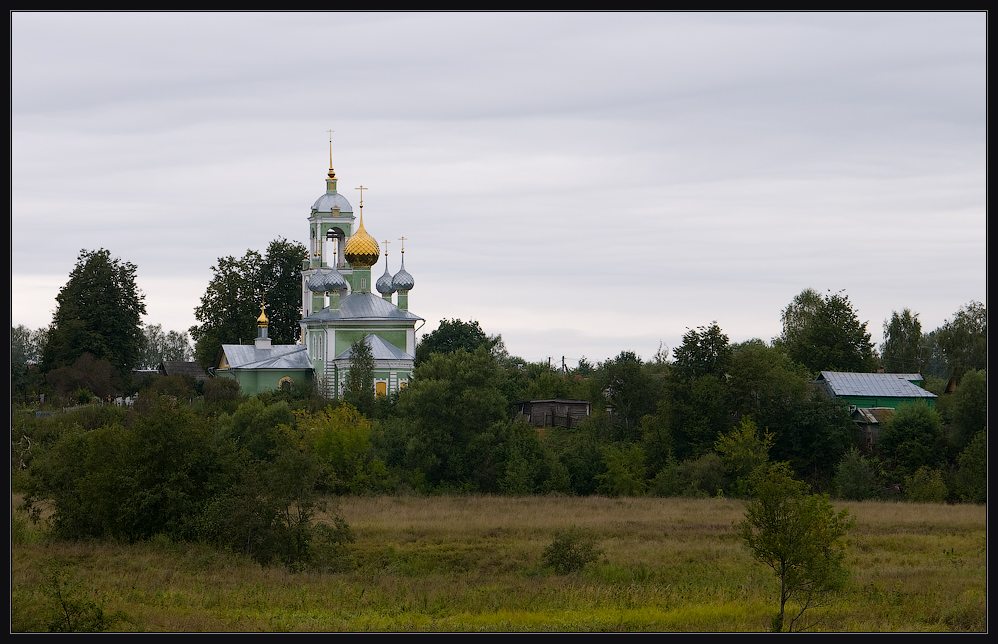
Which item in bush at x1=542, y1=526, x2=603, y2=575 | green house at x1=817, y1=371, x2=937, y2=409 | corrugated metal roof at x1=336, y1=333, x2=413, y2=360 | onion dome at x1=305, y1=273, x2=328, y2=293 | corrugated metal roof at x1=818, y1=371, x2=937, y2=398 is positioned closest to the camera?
bush at x1=542, y1=526, x2=603, y2=575

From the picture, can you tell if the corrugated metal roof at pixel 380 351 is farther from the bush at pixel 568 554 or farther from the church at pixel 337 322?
the bush at pixel 568 554

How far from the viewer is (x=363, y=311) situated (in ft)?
183

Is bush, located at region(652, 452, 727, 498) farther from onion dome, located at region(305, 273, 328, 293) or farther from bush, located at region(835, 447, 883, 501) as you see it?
onion dome, located at region(305, 273, 328, 293)

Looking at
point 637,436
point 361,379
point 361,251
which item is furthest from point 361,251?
point 637,436

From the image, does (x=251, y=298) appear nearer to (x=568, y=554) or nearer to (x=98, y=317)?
(x=98, y=317)

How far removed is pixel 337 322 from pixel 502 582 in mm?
34845

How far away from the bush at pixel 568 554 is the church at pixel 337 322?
28253mm

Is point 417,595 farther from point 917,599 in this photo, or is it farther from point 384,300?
point 384,300

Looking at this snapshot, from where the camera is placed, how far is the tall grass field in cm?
1603

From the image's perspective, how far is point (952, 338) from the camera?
Result: 61.3 metres

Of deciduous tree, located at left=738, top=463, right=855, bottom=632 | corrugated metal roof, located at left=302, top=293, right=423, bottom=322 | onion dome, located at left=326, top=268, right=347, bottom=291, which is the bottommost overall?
deciduous tree, located at left=738, top=463, right=855, bottom=632

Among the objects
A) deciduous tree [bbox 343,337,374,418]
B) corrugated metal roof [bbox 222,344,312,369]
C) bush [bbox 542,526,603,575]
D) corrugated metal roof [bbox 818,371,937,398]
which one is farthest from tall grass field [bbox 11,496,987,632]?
corrugated metal roof [bbox 222,344,312,369]

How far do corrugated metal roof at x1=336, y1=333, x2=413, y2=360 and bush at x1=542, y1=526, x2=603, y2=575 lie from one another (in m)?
30.0
